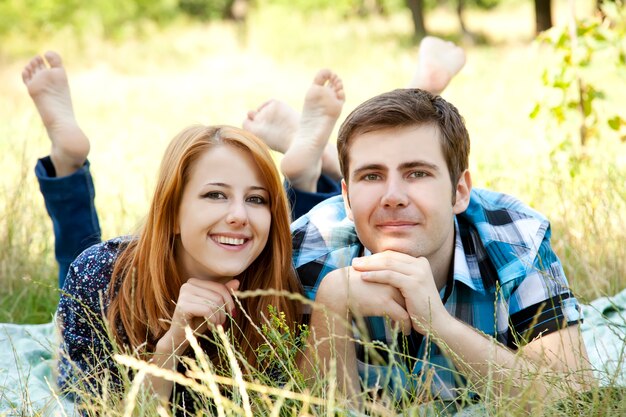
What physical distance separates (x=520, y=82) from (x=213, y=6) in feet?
83.7

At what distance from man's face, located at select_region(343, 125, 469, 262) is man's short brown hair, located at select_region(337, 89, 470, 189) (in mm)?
27

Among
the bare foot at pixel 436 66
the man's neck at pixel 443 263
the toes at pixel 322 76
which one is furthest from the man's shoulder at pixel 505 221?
the bare foot at pixel 436 66

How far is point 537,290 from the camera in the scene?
2613 mm

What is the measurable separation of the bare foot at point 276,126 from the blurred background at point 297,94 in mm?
836

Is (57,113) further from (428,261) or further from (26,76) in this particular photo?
(428,261)

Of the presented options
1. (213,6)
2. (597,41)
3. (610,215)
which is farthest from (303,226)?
(213,6)

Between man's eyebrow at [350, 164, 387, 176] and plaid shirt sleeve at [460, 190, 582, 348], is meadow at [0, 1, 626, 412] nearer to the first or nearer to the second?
plaid shirt sleeve at [460, 190, 582, 348]

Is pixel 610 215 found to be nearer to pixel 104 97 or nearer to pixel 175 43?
pixel 104 97

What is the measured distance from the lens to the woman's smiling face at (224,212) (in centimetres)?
262

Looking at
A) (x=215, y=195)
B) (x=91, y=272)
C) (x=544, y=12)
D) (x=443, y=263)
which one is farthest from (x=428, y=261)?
(x=544, y=12)

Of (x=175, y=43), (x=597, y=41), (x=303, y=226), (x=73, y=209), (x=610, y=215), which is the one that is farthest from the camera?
(x=175, y=43)

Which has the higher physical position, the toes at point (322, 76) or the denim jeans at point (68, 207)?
the toes at point (322, 76)

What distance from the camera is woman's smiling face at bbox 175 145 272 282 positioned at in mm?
2619

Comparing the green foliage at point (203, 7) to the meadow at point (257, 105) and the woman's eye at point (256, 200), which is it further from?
the woman's eye at point (256, 200)
